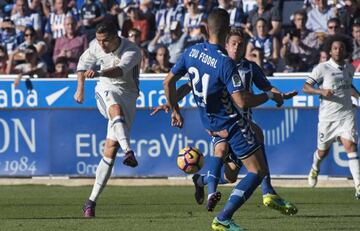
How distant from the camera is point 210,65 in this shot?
36.3 ft

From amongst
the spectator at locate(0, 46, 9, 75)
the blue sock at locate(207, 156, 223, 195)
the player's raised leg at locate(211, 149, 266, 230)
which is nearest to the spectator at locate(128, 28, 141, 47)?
the spectator at locate(0, 46, 9, 75)

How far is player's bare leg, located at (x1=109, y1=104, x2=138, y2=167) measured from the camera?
44.6ft

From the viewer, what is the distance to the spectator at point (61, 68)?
21562mm

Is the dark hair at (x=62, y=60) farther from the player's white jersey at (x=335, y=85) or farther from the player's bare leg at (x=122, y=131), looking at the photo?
the player's bare leg at (x=122, y=131)

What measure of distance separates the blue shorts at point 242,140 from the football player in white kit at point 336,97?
5627 millimetres

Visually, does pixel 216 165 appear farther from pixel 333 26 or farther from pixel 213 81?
pixel 333 26

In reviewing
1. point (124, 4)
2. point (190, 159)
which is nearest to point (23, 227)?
point (190, 159)

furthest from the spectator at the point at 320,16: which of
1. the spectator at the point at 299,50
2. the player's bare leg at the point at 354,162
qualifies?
the player's bare leg at the point at 354,162

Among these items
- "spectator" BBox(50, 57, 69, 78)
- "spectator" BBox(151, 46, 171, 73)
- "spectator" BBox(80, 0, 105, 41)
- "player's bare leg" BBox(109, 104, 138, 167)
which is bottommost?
"spectator" BBox(50, 57, 69, 78)

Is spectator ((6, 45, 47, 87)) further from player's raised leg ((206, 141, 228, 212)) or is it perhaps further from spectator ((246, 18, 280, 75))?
player's raised leg ((206, 141, 228, 212))

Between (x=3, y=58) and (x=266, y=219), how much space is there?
1103 centimetres

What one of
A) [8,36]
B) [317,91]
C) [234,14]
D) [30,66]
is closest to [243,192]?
[317,91]

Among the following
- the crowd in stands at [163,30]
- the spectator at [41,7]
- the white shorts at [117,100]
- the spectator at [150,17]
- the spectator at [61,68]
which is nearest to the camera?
the white shorts at [117,100]

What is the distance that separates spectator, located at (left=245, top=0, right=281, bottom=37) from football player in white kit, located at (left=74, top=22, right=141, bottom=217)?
8.55m
